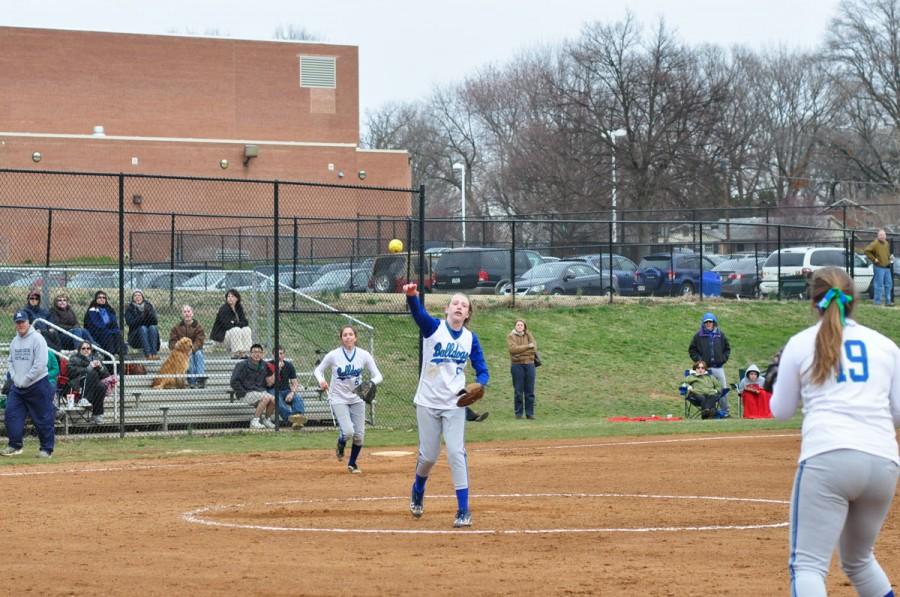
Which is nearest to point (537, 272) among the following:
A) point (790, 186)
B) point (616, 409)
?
point (616, 409)

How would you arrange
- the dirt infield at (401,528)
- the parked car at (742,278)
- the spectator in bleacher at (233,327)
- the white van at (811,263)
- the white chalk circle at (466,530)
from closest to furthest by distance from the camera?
the dirt infield at (401,528) < the white chalk circle at (466,530) < the spectator in bleacher at (233,327) < the parked car at (742,278) < the white van at (811,263)

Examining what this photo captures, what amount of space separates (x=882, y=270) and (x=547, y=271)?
354 inches

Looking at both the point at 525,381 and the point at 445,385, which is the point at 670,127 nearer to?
the point at 525,381

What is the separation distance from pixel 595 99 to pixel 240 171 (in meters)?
17.4

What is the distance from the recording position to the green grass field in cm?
1897

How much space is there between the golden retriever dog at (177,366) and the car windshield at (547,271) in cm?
1530

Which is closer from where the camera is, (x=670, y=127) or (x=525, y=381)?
(x=525, y=381)

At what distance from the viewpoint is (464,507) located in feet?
33.9

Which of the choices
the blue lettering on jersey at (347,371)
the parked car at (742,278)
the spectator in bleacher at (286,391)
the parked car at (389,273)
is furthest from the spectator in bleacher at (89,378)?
the parked car at (742,278)

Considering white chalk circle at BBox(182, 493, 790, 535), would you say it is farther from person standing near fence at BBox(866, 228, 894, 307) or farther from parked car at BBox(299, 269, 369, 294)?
person standing near fence at BBox(866, 228, 894, 307)

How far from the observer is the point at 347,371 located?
49.5ft

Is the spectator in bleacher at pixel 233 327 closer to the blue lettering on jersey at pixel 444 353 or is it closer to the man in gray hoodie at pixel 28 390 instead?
the man in gray hoodie at pixel 28 390

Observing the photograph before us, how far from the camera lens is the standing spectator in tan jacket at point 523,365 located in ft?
74.6

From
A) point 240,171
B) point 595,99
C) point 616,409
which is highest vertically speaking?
point 595,99
